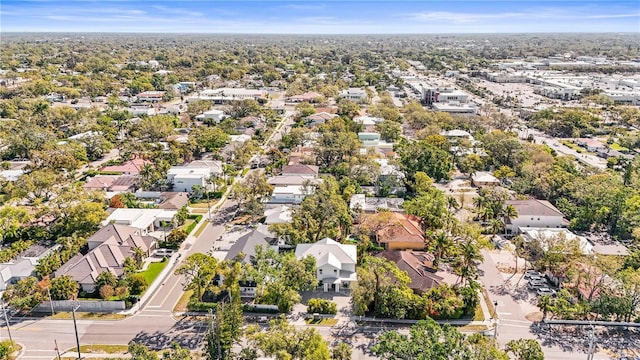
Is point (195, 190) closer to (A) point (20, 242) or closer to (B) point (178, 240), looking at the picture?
(B) point (178, 240)

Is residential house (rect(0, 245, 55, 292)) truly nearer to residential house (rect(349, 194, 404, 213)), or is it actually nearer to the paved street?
residential house (rect(349, 194, 404, 213))

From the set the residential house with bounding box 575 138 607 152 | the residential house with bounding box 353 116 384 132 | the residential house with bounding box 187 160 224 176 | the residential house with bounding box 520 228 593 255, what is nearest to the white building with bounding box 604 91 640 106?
the residential house with bounding box 575 138 607 152

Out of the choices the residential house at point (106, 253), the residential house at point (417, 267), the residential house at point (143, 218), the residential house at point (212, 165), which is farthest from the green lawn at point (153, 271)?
the residential house at point (212, 165)

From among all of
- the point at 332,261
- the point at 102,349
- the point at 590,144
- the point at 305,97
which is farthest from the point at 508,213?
the point at 305,97

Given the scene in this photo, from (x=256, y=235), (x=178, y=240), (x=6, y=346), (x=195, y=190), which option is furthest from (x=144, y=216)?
(x=6, y=346)

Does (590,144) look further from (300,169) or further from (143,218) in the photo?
(143,218)
